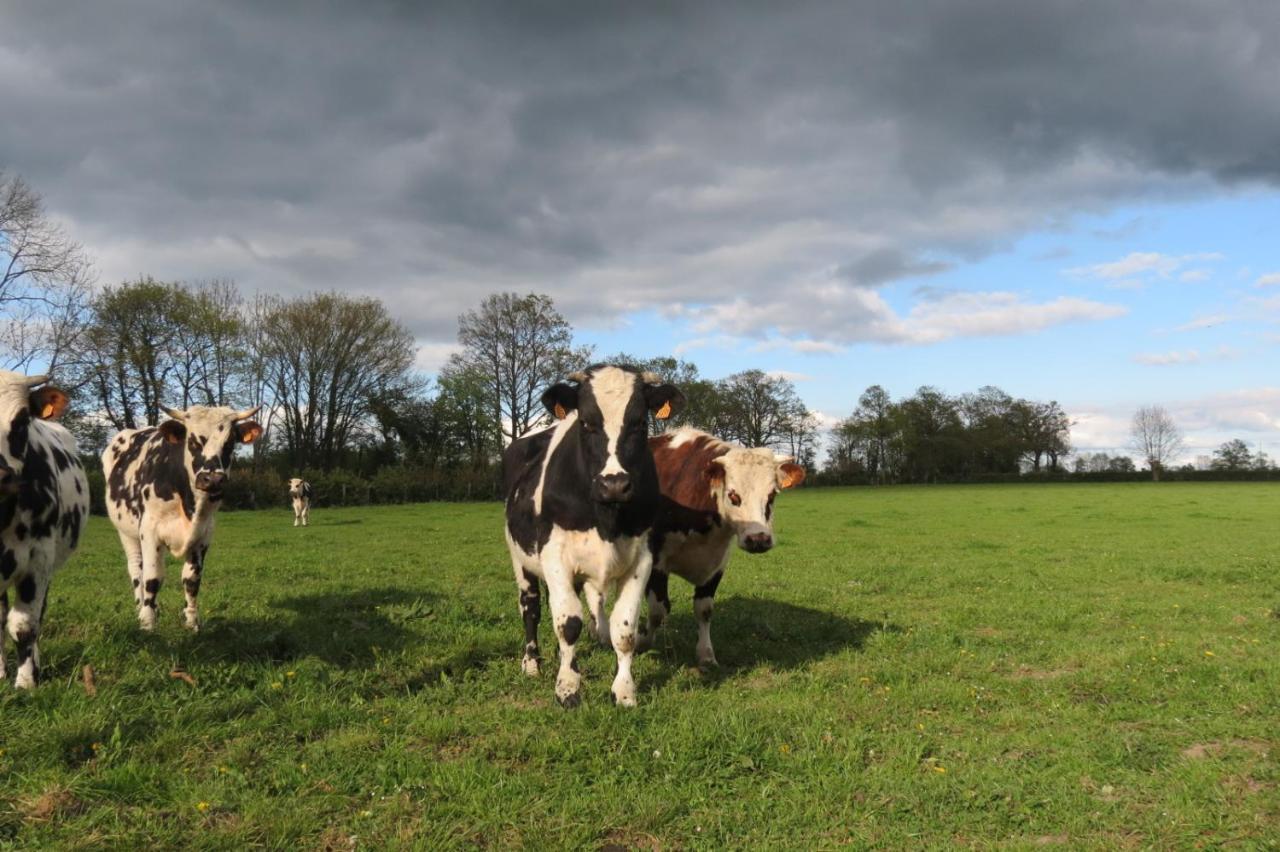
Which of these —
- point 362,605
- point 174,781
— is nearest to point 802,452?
point 362,605

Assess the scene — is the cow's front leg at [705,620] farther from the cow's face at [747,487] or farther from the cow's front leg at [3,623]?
the cow's front leg at [3,623]

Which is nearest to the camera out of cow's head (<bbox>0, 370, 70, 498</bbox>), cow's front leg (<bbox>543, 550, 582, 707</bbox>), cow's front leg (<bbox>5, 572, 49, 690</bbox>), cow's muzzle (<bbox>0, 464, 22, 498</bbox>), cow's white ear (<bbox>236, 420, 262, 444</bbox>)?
cow's muzzle (<bbox>0, 464, 22, 498</bbox>)

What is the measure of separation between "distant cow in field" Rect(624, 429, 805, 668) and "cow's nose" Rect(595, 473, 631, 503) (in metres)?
1.71

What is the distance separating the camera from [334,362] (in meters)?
51.4

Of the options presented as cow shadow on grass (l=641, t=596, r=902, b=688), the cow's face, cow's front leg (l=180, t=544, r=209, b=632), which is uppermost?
the cow's face

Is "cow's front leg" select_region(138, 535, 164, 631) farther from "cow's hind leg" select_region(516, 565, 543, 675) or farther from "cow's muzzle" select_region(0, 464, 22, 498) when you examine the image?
"cow's hind leg" select_region(516, 565, 543, 675)

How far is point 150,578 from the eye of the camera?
8031 mm

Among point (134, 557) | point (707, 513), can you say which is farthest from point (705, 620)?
point (134, 557)

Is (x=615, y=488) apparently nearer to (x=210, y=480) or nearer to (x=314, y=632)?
(x=314, y=632)

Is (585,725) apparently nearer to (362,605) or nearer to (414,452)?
(362,605)

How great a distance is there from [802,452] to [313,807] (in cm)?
8642

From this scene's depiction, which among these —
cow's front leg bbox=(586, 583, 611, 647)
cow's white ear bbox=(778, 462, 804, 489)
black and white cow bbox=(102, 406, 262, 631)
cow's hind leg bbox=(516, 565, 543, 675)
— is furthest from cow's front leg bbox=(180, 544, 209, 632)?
cow's white ear bbox=(778, 462, 804, 489)

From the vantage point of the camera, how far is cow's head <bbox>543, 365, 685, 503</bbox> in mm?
5691

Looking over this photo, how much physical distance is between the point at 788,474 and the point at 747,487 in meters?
0.69
